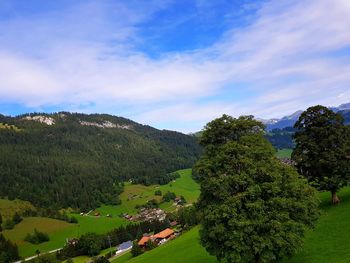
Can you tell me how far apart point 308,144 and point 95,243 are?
129426 millimetres

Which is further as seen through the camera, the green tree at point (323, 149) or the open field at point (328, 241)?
the green tree at point (323, 149)

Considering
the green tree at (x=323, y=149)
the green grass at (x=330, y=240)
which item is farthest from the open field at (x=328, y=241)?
the green tree at (x=323, y=149)

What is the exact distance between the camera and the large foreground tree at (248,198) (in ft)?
112

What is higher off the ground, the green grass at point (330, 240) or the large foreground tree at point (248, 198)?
the large foreground tree at point (248, 198)

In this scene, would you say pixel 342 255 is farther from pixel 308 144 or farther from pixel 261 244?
pixel 308 144

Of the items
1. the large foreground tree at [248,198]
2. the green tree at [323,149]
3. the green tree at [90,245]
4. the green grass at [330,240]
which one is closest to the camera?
the large foreground tree at [248,198]

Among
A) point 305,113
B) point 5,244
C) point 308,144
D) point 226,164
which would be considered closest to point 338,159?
point 308,144

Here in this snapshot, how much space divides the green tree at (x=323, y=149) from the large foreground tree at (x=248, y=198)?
42.5 ft

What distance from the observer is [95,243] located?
161 m

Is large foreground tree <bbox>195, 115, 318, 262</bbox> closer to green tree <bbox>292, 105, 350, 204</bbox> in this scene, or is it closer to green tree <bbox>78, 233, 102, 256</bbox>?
green tree <bbox>292, 105, 350, 204</bbox>

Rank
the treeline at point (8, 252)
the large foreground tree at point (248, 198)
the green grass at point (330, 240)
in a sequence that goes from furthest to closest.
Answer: the treeline at point (8, 252) → the green grass at point (330, 240) → the large foreground tree at point (248, 198)

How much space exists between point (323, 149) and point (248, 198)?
20837 mm

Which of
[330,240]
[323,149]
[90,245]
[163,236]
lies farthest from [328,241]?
[90,245]

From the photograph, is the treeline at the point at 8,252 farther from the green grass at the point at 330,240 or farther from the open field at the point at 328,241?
the green grass at the point at 330,240
